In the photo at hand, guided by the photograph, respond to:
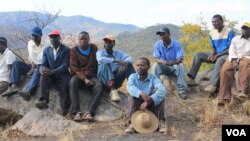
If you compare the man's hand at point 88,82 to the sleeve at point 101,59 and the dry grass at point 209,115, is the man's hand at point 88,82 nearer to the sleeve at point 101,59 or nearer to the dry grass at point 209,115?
the sleeve at point 101,59

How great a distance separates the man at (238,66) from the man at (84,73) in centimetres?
246

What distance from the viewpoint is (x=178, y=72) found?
399 inches

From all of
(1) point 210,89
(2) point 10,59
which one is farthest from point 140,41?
(2) point 10,59

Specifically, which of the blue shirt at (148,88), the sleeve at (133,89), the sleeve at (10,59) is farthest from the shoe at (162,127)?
the sleeve at (10,59)

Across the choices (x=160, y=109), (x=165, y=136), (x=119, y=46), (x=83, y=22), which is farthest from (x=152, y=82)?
(x=83, y=22)

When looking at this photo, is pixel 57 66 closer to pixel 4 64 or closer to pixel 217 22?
pixel 4 64

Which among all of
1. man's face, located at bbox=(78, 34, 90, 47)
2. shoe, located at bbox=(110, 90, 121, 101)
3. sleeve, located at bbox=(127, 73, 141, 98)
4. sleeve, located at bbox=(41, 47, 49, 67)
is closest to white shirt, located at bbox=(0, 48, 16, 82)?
sleeve, located at bbox=(41, 47, 49, 67)

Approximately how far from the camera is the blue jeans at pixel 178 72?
1012 centimetres

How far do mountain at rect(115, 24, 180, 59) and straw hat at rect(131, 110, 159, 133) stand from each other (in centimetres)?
3305

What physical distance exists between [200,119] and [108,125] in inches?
67.8

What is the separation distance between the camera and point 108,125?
891 centimetres

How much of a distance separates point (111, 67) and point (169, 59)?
1.42 meters

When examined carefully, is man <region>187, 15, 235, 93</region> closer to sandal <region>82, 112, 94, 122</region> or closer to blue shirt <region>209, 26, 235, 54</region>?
blue shirt <region>209, 26, 235, 54</region>

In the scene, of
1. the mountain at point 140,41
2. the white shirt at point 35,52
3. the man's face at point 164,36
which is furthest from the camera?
the mountain at point 140,41
